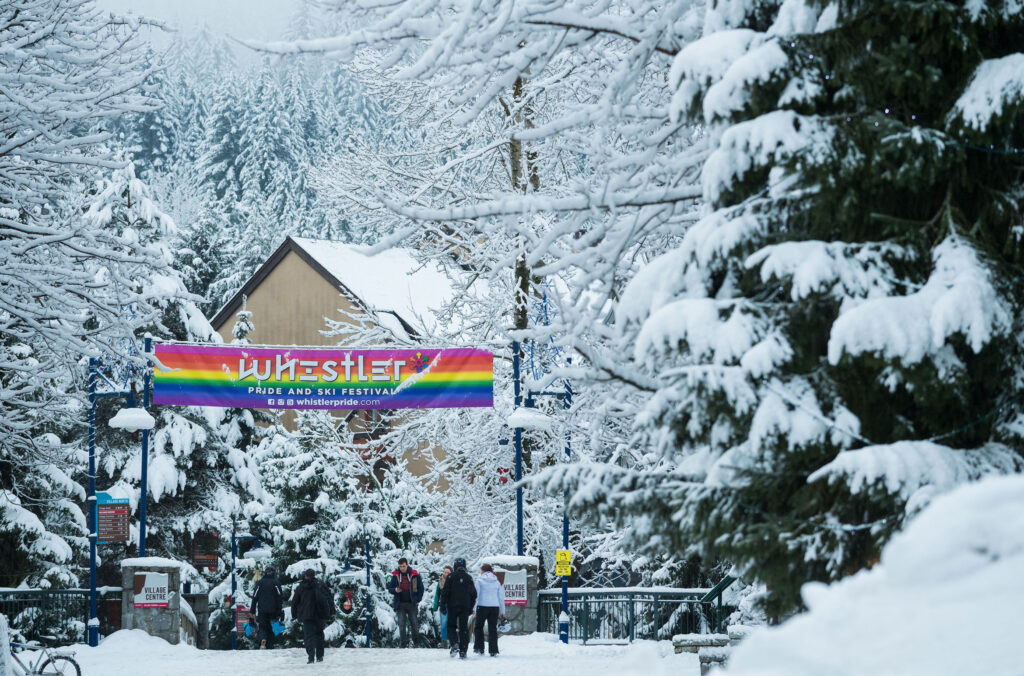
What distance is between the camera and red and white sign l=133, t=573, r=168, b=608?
2020 centimetres

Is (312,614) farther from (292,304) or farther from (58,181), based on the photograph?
(292,304)

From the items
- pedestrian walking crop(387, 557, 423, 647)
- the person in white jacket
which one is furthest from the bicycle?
pedestrian walking crop(387, 557, 423, 647)

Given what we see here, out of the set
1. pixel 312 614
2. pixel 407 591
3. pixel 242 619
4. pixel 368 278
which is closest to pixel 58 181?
pixel 312 614

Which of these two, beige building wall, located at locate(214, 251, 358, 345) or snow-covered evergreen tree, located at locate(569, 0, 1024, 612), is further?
beige building wall, located at locate(214, 251, 358, 345)

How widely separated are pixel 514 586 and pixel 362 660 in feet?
9.00

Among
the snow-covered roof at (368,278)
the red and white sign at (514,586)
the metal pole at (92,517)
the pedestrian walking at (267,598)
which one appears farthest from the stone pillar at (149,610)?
the snow-covered roof at (368,278)

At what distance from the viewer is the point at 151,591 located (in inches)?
795

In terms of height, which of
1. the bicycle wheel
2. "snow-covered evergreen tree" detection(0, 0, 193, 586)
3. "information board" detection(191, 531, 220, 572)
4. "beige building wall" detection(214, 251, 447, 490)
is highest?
"beige building wall" detection(214, 251, 447, 490)

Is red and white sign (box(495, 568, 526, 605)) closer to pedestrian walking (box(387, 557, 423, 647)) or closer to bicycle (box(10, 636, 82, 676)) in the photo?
pedestrian walking (box(387, 557, 423, 647))

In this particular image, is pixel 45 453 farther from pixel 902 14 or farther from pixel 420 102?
pixel 902 14

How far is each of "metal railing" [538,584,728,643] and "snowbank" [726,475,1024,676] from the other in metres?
14.9

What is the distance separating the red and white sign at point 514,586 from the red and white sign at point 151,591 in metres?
5.39

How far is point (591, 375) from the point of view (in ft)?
22.9

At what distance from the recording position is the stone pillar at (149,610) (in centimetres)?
2019
